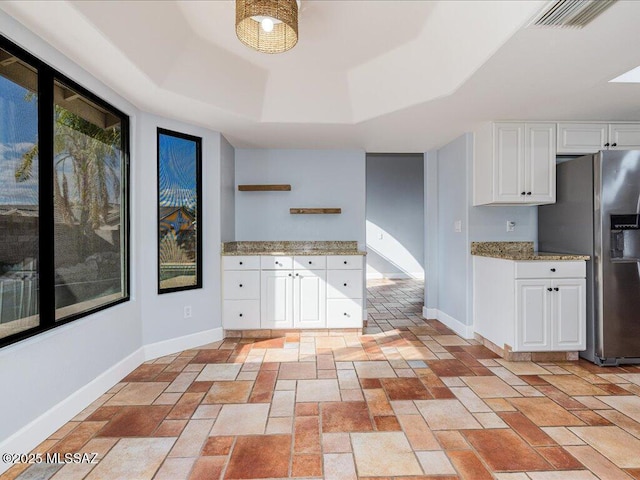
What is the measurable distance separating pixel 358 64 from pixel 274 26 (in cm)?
103

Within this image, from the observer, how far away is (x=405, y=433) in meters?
1.95

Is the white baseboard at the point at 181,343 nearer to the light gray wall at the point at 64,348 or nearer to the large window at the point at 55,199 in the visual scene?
the light gray wall at the point at 64,348

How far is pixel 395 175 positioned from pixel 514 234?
486 cm

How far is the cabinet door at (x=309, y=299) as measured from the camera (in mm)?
3787

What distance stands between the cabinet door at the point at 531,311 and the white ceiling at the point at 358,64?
151cm

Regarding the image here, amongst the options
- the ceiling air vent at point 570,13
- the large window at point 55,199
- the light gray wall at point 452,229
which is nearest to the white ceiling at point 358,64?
the ceiling air vent at point 570,13

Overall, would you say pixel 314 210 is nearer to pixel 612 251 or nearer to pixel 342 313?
pixel 342 313

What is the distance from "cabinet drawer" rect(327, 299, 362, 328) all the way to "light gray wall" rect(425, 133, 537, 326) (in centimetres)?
118

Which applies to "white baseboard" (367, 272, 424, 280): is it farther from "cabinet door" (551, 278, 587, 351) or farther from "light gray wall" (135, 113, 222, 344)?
Answer: "cabinet door" (551, 278, 587, 351)

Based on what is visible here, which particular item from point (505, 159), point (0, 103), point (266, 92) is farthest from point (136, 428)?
point (505, 159)

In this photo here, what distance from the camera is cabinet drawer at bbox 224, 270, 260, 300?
3719 millimetres

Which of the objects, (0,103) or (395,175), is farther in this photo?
(395,175)

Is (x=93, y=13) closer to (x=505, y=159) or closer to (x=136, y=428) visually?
(x=136, y=428)

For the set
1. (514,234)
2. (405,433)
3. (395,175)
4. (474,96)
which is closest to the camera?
(405,433)
